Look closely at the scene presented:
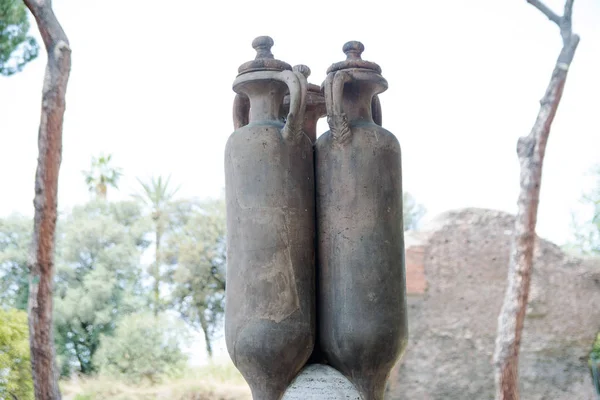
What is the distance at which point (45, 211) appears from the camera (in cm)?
568

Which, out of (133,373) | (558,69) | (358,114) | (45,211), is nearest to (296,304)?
(358,114)

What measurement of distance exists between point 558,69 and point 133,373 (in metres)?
8.17

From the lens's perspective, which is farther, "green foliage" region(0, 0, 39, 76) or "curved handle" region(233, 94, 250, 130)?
"green foliage" region(0, 0, 39, 76)

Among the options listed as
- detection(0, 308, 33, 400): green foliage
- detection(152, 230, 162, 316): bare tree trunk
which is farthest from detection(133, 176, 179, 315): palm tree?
detection(0, 308, 33, 400): green foliage

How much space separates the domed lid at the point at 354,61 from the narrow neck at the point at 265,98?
188mm

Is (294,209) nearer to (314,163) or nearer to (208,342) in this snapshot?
(314,163)

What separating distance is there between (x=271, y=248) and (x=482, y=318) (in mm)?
4994

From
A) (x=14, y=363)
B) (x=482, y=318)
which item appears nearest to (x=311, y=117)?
(x=482, y=318)

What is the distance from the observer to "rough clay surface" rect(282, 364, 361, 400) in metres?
2.09

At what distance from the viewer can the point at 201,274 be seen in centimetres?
1274

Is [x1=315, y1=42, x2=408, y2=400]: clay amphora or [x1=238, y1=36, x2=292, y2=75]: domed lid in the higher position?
[x1=238, y1=36, x2=292, y2=75]: domed lid

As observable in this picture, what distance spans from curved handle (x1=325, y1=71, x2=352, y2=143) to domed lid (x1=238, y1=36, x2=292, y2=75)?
203mm

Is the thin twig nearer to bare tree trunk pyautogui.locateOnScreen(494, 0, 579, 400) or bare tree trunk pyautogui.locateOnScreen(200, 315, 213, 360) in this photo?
bare tree trunk pyautogui.locateOnScreen(494, 0, 579, 400)

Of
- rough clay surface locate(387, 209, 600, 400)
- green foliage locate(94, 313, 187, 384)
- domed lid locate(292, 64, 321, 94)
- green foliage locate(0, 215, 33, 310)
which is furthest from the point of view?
green foliage locate(0, 215, 33, 310)
